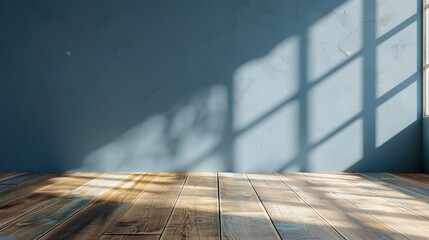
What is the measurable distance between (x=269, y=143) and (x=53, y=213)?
1850 mm

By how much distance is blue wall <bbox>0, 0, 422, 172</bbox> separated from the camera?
3369mm

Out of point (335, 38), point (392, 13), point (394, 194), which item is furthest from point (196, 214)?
point (392, 13)

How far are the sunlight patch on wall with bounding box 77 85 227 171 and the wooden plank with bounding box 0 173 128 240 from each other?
578mm

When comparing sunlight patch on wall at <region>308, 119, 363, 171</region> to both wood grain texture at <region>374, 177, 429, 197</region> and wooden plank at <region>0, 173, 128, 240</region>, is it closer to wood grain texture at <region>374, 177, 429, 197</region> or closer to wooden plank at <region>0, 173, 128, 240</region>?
wood grain texture at <region>374, 177, 429, 197</region>

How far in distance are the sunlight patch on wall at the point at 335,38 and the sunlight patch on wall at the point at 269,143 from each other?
0.40 metres

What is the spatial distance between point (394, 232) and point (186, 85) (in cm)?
211

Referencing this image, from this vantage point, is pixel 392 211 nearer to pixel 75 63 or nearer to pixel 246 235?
pixel 246 235

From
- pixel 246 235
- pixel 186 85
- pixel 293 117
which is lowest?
pixel 246 235

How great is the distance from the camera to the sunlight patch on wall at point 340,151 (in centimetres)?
336

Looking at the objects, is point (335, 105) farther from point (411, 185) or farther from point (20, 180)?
point (20, 180)

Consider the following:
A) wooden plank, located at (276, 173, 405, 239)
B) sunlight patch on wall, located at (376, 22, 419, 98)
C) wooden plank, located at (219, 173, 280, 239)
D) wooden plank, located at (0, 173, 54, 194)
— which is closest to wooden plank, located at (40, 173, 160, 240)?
wooden plank, located at (219, 173, 280, 239)

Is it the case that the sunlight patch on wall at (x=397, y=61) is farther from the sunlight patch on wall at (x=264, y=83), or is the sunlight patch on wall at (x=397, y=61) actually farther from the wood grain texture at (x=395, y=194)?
the wood grain texture at (x=395, y=194)

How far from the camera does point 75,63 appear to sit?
135 inches

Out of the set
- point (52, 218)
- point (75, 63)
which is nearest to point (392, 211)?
point (52, 218)
